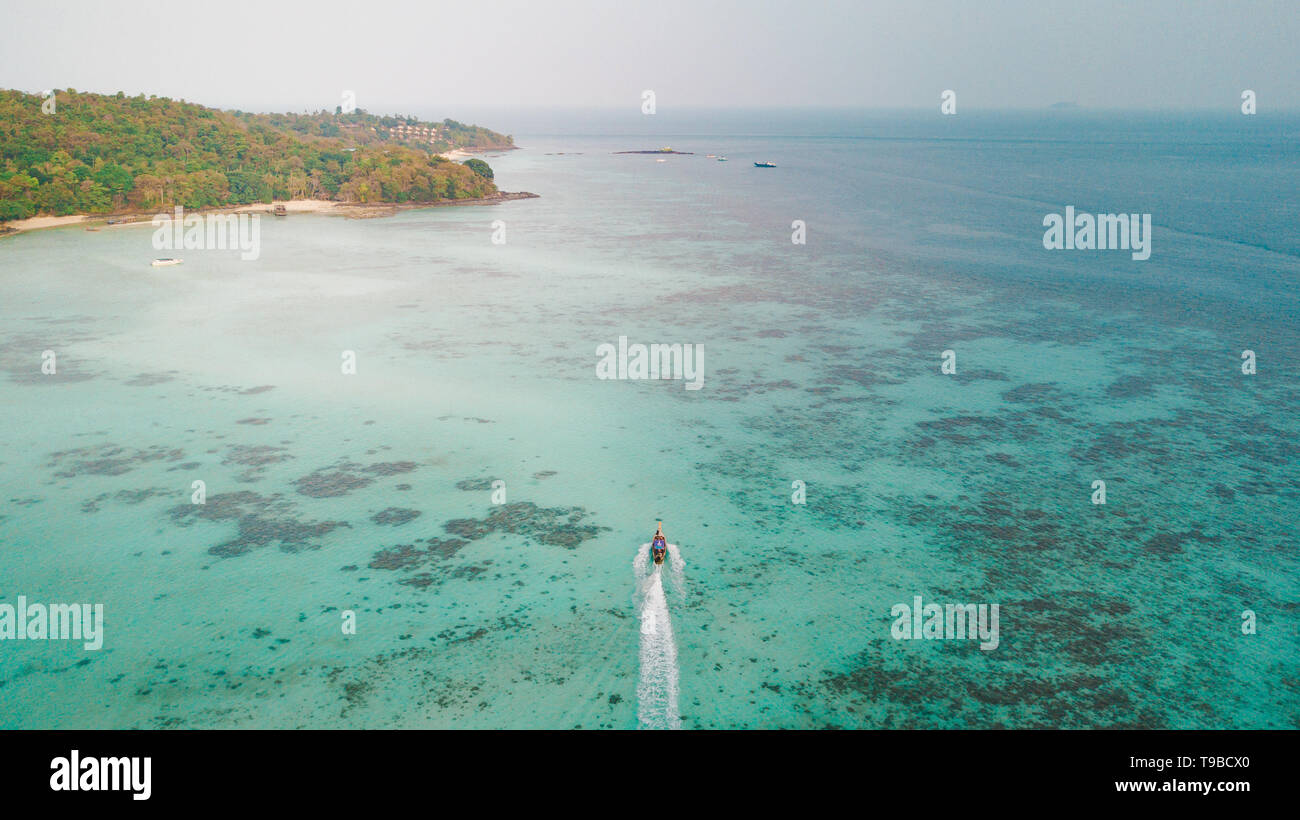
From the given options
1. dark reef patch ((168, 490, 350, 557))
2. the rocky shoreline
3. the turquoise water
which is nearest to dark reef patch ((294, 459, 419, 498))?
the turquoise water

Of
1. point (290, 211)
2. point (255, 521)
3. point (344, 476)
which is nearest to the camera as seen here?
point (255, 521)

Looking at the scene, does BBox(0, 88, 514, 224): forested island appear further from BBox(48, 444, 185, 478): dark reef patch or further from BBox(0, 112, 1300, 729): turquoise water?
BBox(48, 444, 185, 478): dark reef patch

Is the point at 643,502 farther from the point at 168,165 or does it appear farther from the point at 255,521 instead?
the point at 168,165

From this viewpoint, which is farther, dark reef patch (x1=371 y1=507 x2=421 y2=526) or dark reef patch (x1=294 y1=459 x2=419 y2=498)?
dark reef patch (x1=294 y1=459 x2=419 y2=498)

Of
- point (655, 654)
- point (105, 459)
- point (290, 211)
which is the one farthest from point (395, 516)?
point (290, 211)

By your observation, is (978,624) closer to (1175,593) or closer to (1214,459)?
(1175,593)

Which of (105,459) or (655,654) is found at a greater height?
(105,459)

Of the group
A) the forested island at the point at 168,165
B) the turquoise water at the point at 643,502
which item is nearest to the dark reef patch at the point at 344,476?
the turquoise water at the point at 643,502

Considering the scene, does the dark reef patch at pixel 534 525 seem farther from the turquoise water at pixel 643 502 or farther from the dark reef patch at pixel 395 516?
the dark reef patch at pixel 395 516
